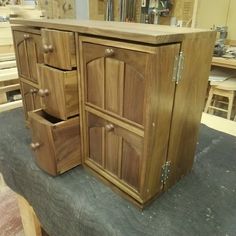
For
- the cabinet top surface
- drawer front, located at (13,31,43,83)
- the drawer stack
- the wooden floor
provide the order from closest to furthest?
the cabinet top surface, the drawer stack, drawer front, located at (13,31,43,83), the wooden floor

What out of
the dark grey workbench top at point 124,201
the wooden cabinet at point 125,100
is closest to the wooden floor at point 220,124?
the dark grey workbench top at point 124,201

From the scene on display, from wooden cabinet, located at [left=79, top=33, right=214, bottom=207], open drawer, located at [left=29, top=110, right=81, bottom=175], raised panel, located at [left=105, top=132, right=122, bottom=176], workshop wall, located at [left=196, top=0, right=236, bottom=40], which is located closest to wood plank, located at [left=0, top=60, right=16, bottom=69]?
open drawer, located at [left=29, top=110, right=81, bottom=175]

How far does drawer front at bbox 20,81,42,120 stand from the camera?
932mm

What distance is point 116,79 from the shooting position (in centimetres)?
59

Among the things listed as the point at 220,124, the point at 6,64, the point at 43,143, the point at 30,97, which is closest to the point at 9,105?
the point at 6,64

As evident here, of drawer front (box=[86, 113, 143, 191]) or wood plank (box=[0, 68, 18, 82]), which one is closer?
drawer front (box=[86, 113, 143, 191])

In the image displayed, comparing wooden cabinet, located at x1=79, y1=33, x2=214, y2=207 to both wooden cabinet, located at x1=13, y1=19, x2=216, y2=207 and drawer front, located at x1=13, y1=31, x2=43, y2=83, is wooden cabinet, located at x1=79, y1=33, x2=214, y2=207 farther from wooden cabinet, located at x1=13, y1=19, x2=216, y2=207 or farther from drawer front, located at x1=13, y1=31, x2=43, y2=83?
drawer front, located at x1=13, y1=31, x2=43, y2=83

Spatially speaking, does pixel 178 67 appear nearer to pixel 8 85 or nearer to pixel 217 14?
pixel 8 85

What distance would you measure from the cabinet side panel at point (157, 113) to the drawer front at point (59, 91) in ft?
0.92

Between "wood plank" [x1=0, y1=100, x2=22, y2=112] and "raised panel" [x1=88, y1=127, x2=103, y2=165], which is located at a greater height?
"raised panel" [x1=88, y1=127, x2=103, y2=165]

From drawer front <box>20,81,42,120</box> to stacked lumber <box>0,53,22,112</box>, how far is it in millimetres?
339

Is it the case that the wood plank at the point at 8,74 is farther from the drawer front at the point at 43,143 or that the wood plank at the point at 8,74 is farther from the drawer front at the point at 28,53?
the drawer front at the point at 43,143

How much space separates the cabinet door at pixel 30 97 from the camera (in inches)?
36.7

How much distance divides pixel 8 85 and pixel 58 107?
0.80 m
